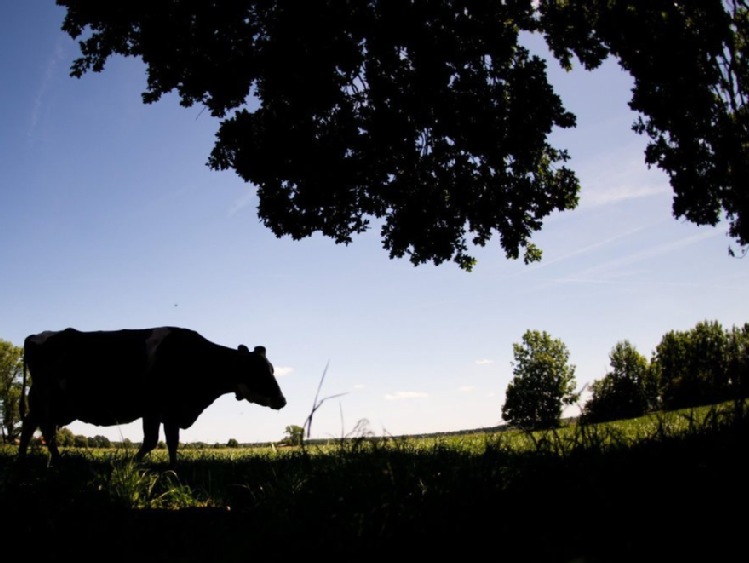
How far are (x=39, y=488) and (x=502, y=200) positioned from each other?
11.0 m

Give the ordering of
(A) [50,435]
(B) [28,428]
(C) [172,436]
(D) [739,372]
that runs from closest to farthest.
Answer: (D) [739,372], (C) [172,436], (A) [50,435], (B) [28,428]

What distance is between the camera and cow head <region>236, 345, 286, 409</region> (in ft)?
35.5

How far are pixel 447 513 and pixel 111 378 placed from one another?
8.61 m

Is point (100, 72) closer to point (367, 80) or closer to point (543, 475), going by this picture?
point (367, 80)

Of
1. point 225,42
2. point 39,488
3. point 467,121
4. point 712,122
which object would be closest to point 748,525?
point 39,488

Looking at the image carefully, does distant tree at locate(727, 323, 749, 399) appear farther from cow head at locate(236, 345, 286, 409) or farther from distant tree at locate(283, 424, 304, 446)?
cow head at locate(236, 345, 286, 409)

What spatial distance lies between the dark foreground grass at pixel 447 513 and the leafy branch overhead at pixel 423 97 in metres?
7.89

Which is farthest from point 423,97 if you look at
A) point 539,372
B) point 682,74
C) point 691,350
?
point 691,350

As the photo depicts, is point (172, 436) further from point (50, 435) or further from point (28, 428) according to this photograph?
point (28, 428)

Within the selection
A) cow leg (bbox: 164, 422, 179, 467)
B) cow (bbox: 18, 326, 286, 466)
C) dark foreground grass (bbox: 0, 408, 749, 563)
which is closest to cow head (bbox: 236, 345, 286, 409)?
cow (bbox: 18, 326, 286, 466)

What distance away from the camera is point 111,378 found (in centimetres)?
986

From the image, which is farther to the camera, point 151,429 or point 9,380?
point 9,380

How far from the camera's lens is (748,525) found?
2736mm

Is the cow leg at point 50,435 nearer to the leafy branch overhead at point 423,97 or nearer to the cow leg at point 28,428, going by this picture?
the cow leg at point 28,428
